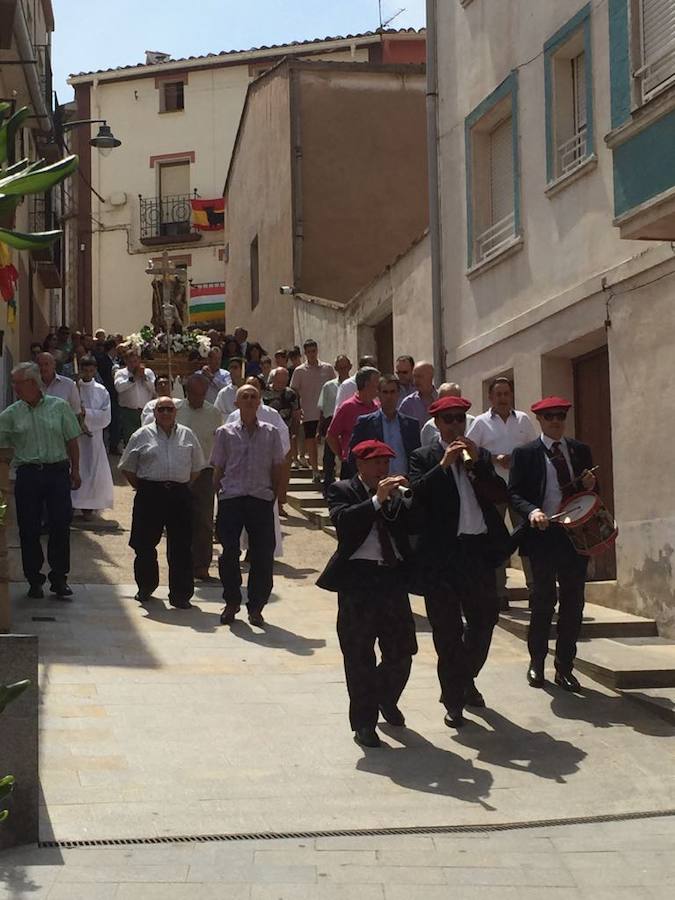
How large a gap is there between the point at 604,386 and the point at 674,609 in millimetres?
3047

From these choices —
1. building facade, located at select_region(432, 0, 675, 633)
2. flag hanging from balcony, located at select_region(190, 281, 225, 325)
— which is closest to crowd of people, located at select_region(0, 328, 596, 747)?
building facade, located at select_region(432, 0, 675, 633)

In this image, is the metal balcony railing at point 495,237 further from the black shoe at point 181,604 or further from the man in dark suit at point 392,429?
the black shoe at point 181,604

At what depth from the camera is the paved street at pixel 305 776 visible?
21.0 feet

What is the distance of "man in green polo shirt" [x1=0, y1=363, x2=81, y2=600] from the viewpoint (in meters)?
12.5

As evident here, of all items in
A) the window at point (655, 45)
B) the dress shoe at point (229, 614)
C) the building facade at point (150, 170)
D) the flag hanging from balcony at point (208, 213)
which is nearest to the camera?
the window at point (655, 45)

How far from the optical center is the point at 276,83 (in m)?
30.2

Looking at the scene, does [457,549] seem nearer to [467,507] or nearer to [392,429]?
[467,507]

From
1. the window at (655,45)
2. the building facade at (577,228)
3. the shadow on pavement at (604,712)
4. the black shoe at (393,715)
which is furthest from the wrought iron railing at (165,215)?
the black shoe at (393,715)

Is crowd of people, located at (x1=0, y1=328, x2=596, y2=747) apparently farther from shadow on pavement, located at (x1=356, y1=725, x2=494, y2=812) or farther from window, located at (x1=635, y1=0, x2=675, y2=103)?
window, located at (x1=635, y1=0, x2=675, y2=103)

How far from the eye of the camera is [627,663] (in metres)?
10.2

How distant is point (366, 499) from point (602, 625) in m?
3.62

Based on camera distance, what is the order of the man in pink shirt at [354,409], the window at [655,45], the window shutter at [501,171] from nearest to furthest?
the window at [655,45] < the man in pink shirt at [354,409] < the window shutter at [501,171]

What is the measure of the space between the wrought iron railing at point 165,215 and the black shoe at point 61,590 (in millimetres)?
38681

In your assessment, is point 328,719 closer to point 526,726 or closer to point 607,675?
point 526,726
